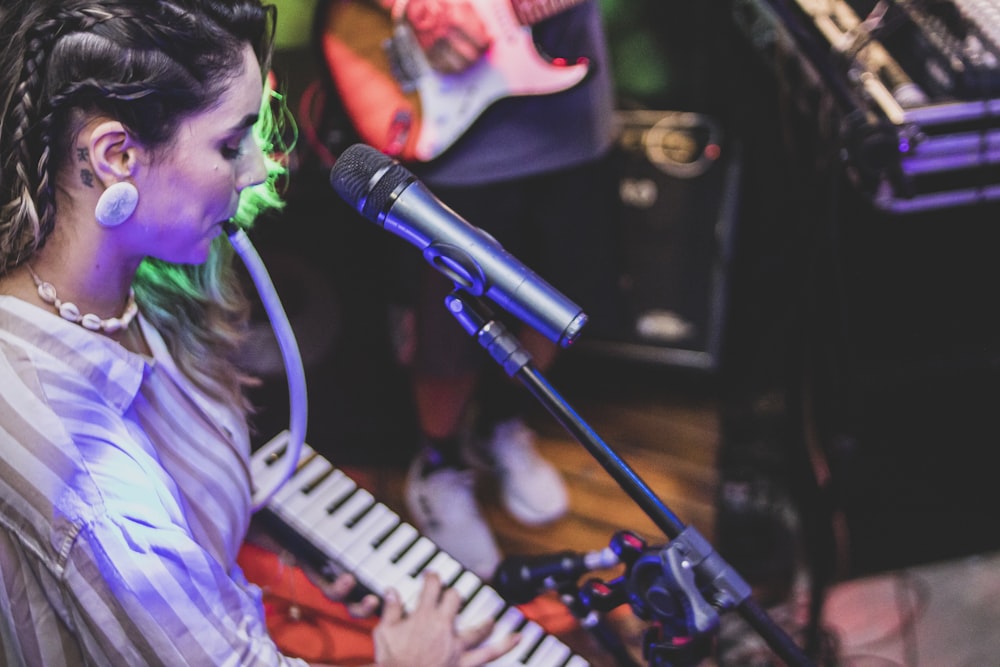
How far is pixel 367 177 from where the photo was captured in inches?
41.9

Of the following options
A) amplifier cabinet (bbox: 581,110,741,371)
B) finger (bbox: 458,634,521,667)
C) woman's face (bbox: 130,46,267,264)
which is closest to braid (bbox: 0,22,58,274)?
woman's face (bbox: 130,46,267,264)

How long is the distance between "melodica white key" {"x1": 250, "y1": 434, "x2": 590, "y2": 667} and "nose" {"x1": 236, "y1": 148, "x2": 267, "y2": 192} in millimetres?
567

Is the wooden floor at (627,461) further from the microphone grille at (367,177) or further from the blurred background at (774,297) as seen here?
the microphone grille at (367,177)

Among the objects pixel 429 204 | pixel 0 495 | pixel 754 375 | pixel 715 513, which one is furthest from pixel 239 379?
pixel 754 375

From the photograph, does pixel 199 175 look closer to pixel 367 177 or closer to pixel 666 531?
pixel 367 177

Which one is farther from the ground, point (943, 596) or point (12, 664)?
point (12, 664)

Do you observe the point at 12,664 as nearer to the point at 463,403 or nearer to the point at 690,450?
the point at 463,403

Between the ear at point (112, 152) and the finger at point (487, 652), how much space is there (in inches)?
33.5

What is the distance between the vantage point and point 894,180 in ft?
5.56

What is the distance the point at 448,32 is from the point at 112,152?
1106mm

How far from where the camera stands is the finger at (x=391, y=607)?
1.39 m

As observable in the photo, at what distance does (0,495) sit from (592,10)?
169 centimetres

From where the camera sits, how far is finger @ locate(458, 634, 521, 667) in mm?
1333

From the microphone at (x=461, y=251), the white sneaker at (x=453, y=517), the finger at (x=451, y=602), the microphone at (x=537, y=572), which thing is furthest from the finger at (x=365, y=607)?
the white sneaker at (x=453, y=517)
